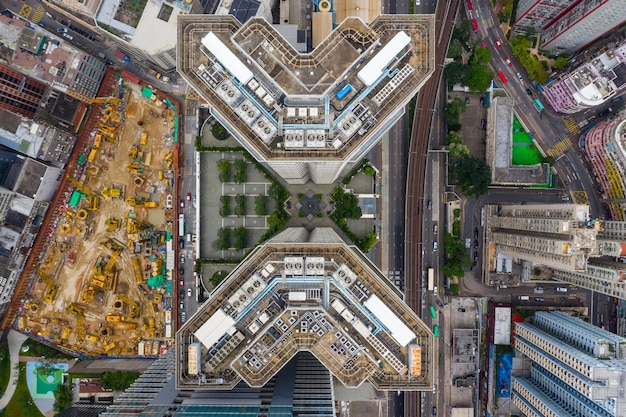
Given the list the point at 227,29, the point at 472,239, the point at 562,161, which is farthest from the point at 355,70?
the point at 562,161

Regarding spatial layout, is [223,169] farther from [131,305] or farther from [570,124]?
[570,124]

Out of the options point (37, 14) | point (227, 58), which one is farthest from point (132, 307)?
point (37, 14)

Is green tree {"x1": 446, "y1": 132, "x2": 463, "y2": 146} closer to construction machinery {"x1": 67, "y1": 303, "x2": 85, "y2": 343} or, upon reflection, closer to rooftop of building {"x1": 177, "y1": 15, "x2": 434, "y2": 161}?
rooftop of building {"x1": 177, "y1": 15, "x2": 434, "y2": 161}

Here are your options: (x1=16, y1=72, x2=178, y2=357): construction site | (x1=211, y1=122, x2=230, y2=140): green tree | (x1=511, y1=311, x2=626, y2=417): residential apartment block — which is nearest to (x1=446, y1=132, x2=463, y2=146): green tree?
(x1=511, y1=311, x2=626, y2=417): residential apartment block

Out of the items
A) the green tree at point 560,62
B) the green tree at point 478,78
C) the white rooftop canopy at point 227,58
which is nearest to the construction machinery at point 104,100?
the white rooftop canopy at point 227,58

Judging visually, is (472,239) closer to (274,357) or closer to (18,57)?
(274,357)

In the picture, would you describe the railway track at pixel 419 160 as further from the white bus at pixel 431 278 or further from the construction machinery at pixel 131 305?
the construction machinery at pixel 131 305
